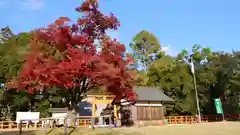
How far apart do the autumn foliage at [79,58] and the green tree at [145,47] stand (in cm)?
3100

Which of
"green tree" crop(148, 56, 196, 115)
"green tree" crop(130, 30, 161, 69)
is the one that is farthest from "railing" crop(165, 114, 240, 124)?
"green tree" crop(130, 30, 161, 69)

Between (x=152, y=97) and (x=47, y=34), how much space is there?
16927 millimetres

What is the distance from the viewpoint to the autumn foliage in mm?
10781

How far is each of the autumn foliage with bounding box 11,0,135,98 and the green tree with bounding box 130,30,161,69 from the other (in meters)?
31.0

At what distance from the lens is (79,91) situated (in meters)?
12.5

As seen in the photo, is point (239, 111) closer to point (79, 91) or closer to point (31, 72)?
point (79, 91)

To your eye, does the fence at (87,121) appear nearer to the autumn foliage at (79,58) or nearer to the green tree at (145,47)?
the autumn foliage at (79,58)

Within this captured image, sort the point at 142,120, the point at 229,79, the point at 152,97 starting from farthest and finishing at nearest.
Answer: the point at 229,79
the point at 152,97
the point at 142,120

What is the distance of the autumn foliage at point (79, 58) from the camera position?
1078 cm

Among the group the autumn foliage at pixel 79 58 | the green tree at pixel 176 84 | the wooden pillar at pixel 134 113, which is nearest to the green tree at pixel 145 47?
the green tree at pixel 176 84

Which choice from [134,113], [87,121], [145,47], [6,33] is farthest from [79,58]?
[145,47]

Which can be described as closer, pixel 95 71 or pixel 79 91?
pixel 95 71

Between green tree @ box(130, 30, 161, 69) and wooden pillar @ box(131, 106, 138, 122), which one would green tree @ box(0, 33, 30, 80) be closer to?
wooden pillar @ box(131, 106, 138, 122)

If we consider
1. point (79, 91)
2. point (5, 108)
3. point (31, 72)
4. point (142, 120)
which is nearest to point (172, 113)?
point (142, 120)
